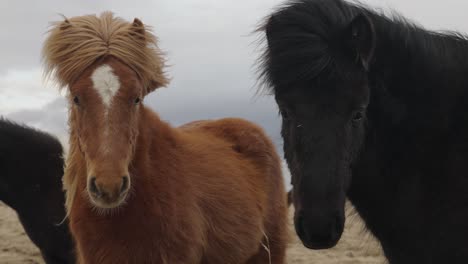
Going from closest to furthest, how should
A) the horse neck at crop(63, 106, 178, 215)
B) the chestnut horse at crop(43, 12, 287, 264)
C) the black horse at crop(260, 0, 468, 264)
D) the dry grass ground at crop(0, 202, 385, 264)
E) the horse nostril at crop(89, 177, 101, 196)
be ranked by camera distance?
the black horse at crop(260, 0, 468, 264), the horse nostril at crop(89, 177, 101, 196), the chestnut horse at crop(43, 12, 287, 264), the horse neck at crop(63, 106, 178, 215), the dry grass ground at crop(0, 202, 385, 264)

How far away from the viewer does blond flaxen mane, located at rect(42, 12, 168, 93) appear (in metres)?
3.45

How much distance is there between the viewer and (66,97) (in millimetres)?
3568

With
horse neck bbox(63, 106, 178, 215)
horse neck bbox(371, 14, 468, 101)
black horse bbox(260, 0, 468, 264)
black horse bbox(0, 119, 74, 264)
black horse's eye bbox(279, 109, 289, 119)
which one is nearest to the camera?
black horse bbox(260, 0, 468, 264)

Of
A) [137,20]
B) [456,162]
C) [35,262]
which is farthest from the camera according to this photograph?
[35,262]

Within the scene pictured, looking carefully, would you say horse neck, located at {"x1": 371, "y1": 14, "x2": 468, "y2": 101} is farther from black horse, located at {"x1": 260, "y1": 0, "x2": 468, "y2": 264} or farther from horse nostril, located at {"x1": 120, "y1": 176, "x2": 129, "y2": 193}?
horse nostril, located at {"x1": 120, "y1": 176, "x2": 129, "y2": 193}

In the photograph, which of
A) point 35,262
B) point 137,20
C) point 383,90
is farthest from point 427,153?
point 35,262

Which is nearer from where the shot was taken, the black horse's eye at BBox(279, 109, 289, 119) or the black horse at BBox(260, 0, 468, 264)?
the black horse at BBox(260, 0, 468, 264)

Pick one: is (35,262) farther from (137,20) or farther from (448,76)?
(448,76)

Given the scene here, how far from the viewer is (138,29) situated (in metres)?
3.79

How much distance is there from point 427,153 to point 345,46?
25.9 inches

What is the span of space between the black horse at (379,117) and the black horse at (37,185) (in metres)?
3.88

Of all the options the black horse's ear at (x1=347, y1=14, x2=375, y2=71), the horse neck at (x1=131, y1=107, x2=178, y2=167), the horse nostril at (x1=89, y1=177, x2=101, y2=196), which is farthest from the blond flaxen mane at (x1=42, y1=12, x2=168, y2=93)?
the black horse's ear at (x1=347, y1=14, x2=375, y2=71)

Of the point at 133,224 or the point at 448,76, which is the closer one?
the point at 448,76

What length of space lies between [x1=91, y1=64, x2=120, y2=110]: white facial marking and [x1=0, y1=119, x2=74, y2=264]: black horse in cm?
286
